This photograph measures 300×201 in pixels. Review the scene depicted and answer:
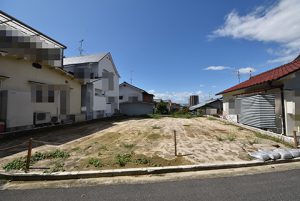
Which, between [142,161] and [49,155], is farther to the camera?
[49,155]

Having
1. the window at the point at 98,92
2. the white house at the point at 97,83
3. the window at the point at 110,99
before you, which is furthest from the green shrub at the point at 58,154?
the window at the point at 110,99

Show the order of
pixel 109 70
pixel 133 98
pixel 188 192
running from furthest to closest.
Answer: pixel 133 98, pixel 109 70, pixel 188 192

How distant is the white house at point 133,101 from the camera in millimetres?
32031

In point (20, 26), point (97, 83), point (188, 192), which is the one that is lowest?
point (188, 192)

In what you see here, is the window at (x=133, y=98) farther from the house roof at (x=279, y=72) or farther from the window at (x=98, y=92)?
the house roof at (x=279, y=72)

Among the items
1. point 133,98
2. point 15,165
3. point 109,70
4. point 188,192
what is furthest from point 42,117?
point 133,98

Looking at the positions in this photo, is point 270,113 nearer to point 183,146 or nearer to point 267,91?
point 267,91

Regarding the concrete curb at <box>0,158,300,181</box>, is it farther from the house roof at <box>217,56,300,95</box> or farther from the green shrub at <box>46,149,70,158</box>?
the house roof at <box>217,56,300,95</box>

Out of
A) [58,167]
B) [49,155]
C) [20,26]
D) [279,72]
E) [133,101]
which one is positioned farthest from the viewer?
[133,101]

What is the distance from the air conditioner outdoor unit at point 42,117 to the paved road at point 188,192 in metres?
8.71

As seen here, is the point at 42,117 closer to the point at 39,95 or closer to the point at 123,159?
the point at 39,95

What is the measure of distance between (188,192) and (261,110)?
930 centimetres

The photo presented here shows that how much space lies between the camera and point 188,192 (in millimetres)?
3965

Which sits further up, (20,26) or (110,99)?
(20,26)
